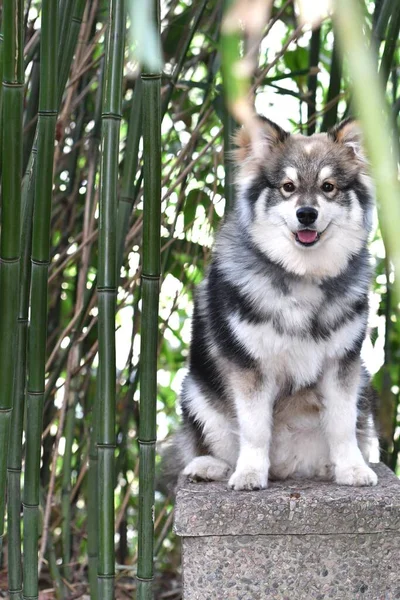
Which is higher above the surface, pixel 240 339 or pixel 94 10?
pixel 94 10

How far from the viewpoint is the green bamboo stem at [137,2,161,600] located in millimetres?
1699

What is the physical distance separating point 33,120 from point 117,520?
1.44 metres

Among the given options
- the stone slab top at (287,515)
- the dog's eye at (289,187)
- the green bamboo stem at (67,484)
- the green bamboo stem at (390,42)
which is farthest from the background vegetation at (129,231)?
the stone slab top at (287,515)

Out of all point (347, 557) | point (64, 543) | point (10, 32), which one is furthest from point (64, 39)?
point (64, 543)

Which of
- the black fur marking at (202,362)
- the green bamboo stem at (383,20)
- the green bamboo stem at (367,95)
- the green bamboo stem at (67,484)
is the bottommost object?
the green bamboo stem at (67,484)

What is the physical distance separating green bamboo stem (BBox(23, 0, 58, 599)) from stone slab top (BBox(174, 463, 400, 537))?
0.36 metres

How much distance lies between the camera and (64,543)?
2.83 metres

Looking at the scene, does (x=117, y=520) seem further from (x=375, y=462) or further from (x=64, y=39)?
(x=64, y=39)

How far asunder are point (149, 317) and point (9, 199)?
42cm

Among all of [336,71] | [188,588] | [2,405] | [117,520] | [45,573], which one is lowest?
[45,573]

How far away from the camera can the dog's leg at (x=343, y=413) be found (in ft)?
6.45

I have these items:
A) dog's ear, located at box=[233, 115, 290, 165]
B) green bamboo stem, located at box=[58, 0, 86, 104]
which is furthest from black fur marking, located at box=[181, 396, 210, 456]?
green bamboo stem, located at box=[58, 0, 86, 104]

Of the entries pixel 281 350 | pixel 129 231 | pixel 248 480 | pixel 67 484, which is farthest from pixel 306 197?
pixel 67 484

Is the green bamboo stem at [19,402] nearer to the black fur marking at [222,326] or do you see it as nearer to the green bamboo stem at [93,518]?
the green bamboo stem at [93,518]
